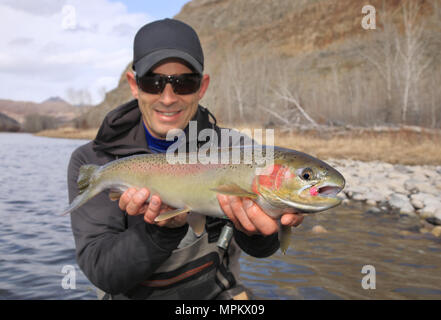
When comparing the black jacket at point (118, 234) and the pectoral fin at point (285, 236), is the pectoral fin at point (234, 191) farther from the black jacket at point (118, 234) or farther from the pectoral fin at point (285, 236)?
the black jacket at point (118, 234)

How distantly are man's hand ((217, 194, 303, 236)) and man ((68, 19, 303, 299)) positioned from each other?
22 cm

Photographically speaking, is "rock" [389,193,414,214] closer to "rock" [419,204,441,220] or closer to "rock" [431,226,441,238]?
"rock" [419,204,441,220]

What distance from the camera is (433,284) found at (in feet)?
15.3

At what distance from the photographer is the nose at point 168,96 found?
2.65 meters

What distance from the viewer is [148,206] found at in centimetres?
223

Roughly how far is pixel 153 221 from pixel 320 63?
45436 mm

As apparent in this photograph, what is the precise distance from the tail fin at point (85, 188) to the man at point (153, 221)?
4.7 inches

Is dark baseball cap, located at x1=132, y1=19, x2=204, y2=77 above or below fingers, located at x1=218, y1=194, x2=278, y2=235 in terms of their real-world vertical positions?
above

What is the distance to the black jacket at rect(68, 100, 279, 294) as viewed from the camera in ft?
7.21

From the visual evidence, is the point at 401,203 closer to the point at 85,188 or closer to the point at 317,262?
the point at 317,262

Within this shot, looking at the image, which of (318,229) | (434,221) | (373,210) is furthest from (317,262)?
(373,210)

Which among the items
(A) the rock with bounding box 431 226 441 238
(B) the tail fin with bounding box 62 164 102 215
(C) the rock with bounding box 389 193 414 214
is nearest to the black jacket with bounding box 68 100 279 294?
(B) the tail fin with bounding box 62 164 102 215
